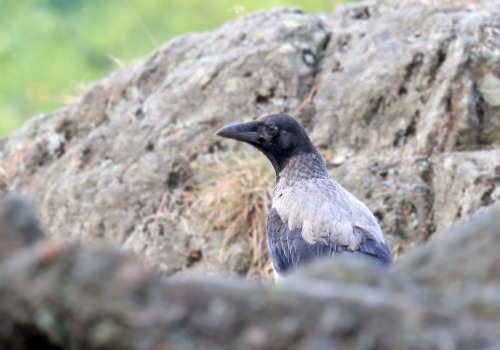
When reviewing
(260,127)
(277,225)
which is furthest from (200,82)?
(277,225)

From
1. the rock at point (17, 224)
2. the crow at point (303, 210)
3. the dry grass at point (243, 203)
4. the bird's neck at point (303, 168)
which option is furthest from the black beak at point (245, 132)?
the rock at point (17, 224)

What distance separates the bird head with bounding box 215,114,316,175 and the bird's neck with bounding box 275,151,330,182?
0.12ft

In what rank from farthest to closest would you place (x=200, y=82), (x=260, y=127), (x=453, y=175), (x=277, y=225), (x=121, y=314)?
(x=200, y=82) < (x=453, y=175) < (x=260, y=127) < (x=277, y=225) < (x=121, y=314)

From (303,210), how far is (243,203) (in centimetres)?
122

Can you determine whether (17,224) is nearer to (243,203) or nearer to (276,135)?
(276,135)

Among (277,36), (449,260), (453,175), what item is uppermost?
(449,260)

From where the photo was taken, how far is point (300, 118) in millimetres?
6758

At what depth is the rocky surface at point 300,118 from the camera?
5941 mm

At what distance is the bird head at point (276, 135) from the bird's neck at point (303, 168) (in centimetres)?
4

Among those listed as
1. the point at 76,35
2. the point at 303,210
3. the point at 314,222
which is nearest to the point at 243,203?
the point at 303,210

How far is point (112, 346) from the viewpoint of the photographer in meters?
1.19

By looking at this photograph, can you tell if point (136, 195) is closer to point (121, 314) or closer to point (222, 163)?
point (222, 163)

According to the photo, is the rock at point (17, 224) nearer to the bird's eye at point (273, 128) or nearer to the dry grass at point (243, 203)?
the bird's eye at point (273, 128)

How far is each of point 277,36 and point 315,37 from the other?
37 cm
